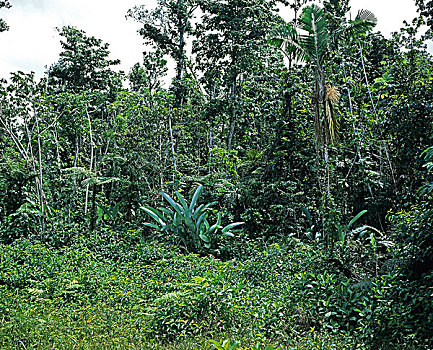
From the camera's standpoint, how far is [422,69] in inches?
242

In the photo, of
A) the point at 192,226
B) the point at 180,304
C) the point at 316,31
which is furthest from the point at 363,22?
the point at 180,304

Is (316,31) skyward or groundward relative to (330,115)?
skyward

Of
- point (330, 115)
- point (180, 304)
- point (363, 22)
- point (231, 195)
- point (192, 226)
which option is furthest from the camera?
point (231, 195)

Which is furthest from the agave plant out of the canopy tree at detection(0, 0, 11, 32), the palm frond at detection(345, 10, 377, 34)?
the canopy tree at detection(0, 0, 11, 32)

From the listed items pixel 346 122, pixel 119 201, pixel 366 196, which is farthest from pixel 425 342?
pixel 119 201

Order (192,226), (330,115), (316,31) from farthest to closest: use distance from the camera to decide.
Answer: (192,226), (316,31), (330,115)

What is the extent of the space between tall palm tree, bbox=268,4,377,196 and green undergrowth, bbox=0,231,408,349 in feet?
5.96

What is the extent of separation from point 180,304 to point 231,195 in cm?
430

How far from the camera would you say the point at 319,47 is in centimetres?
661

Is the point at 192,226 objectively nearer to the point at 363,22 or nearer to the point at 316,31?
the point at 316,31

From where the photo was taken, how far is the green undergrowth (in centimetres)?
383

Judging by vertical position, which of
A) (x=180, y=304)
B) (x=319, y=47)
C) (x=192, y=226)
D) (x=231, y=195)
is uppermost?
(x=319, y=47)

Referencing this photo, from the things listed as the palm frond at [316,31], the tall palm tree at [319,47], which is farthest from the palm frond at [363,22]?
the palm frond at [316,31]

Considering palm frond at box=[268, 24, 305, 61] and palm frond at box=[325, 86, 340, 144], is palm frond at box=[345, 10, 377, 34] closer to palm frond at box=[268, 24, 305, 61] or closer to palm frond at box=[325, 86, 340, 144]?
palm frond at box=[268, 24, 305, 61]
